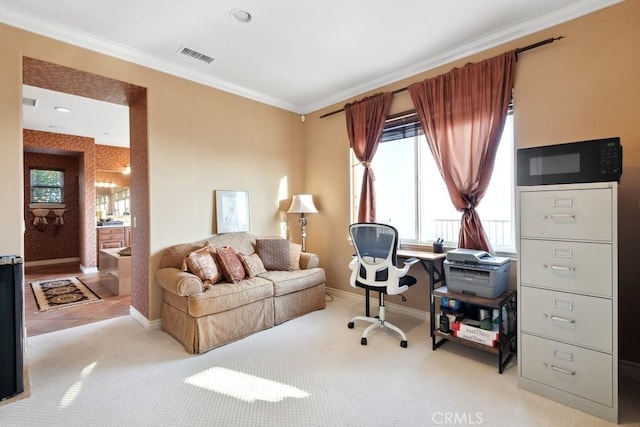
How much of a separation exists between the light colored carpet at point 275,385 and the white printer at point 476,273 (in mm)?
575

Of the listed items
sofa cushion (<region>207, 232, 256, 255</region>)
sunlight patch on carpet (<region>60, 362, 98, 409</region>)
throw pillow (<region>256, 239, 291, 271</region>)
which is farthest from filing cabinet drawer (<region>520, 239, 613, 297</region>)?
sunlight patch on carpet (<region>60, 362, 98, 409</region>)

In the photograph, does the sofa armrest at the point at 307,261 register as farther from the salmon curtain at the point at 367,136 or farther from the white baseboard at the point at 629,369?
the white baseboard at the point at 629,369

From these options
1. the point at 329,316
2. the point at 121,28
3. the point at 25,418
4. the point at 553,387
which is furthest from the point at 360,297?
the point at 121,28

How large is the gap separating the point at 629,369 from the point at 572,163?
1637mm

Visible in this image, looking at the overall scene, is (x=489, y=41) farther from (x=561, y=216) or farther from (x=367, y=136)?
(x=561, y=216)

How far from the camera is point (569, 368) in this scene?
1.89 meters

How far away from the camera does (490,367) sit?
93.0 inches

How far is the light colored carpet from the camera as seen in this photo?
1.81 meters

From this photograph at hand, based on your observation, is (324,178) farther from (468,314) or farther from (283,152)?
(468,314)

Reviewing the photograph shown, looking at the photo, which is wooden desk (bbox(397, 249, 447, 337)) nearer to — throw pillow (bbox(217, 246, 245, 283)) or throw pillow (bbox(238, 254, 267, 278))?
throw pillow (bbox(238, 254, 267, 278))

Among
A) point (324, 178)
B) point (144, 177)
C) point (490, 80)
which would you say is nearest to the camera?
point (490, 80)

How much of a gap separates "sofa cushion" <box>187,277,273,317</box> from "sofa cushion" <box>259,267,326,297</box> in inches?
3.7

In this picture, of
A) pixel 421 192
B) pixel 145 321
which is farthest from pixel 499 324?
pixel 145 321

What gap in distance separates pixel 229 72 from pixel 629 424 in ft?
14.3
